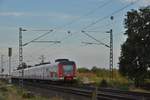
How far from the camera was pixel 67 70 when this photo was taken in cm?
6400

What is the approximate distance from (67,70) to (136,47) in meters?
9.12

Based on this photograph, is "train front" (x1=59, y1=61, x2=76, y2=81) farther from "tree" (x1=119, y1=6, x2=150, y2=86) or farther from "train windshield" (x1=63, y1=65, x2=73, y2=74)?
"tree" (x1=119, y1=6, x2=150, y2=86)

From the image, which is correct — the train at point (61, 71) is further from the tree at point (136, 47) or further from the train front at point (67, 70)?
the tree at point (136, 47)

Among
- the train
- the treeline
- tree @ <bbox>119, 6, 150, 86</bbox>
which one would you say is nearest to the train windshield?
the train

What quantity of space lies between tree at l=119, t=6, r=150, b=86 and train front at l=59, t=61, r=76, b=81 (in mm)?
6168

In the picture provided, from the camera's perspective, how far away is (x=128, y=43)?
212 feet

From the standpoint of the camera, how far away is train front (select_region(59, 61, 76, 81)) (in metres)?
63.1

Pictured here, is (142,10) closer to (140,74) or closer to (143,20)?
(143,20)

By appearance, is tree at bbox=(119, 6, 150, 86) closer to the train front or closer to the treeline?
the train front

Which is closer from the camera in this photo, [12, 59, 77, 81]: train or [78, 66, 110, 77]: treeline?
[12, 59, 77, 81]: train

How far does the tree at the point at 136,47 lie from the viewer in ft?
206

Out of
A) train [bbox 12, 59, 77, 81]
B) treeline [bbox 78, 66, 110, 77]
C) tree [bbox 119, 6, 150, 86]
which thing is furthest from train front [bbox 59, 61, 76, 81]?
treeline [bbox 78, 66, 110, 77]

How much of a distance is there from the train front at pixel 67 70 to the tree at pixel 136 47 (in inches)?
243

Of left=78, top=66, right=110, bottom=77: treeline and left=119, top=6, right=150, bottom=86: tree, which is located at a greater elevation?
left=119, top=6, right=150, bottom=86: tree
